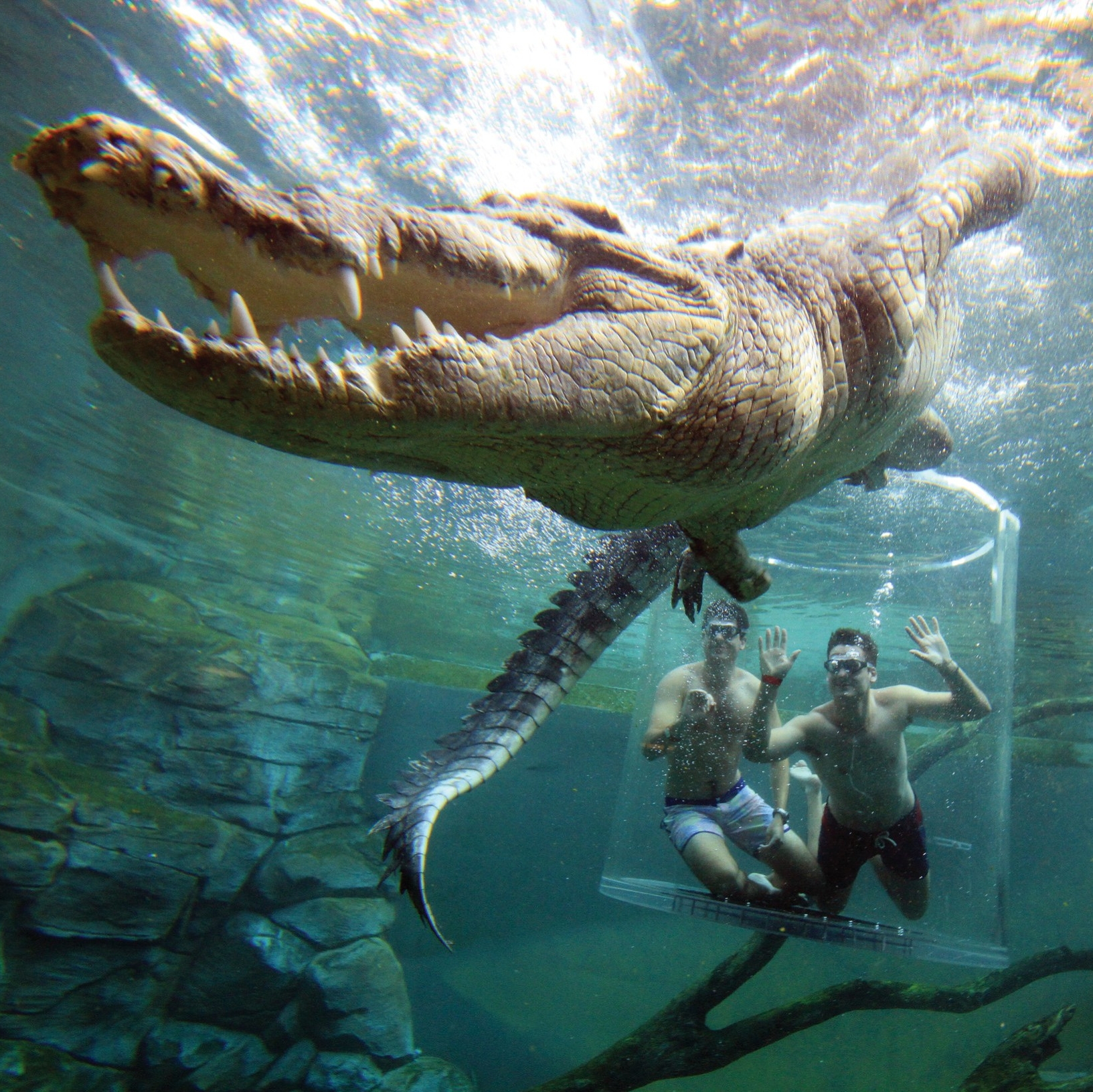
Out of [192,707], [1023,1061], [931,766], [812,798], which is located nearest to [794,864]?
[812,798]

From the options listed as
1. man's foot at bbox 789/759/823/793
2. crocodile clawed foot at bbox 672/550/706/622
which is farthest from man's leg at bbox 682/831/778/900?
crocodile clawed foot at bbox 672/550/706/622

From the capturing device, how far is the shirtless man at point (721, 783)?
386 cm

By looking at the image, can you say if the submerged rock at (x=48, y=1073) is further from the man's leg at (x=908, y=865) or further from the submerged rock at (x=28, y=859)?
the man's leg at (x=908, y=865)

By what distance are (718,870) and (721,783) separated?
1.90ft

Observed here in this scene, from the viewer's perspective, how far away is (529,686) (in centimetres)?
335

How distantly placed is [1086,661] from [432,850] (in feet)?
47.5

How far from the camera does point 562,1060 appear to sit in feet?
34.7

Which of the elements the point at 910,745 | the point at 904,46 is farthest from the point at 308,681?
the point at 904,46

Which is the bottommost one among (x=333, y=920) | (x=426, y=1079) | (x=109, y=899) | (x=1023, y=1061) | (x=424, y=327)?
(x=426, y=1079)

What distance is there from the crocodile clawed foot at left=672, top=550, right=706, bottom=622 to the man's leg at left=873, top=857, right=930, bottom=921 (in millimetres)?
2324

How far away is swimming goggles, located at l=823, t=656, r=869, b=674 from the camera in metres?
4.01

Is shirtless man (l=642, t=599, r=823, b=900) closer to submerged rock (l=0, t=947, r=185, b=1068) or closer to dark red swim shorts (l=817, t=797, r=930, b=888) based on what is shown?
dark red swim shorts (l=817, t=797, r=930, b=888)

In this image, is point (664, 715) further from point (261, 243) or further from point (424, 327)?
point (261, 243)

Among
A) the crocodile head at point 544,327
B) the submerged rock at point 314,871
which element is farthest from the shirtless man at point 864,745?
the submerged rock at point 314,871
